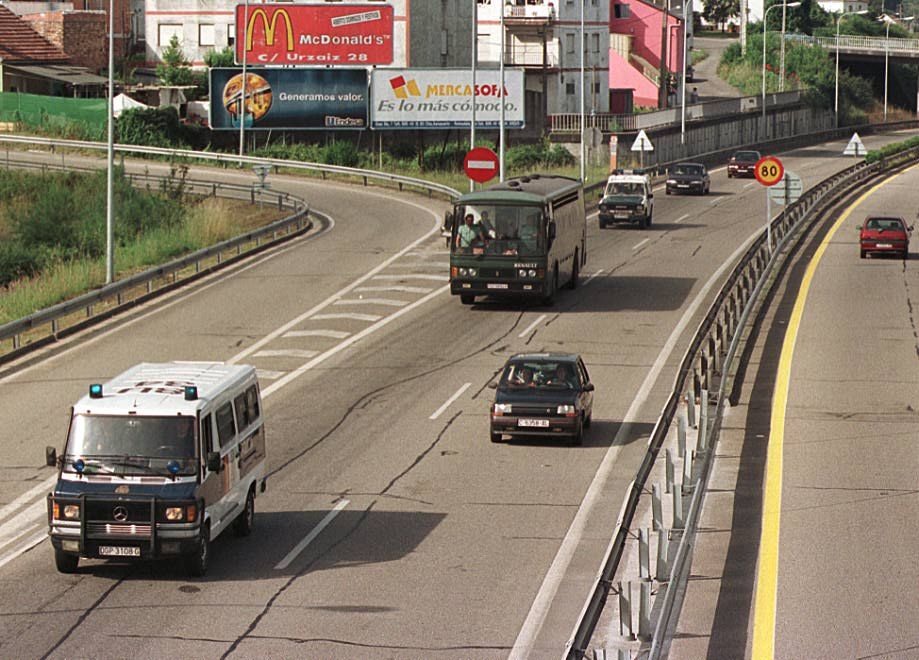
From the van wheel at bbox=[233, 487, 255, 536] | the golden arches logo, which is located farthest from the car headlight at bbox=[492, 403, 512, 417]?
the golden arches logo

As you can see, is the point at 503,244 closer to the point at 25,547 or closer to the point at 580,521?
the point at 580,521

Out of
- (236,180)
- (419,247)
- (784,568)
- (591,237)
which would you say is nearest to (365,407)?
(784,568)

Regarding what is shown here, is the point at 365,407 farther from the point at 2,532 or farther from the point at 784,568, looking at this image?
the point at 784,568

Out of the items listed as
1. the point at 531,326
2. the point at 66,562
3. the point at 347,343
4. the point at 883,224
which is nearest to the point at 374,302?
the point at 531,326

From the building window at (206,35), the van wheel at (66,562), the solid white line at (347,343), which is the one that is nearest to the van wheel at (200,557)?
the van wheel at (66,562)

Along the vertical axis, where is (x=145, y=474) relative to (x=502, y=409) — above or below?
above

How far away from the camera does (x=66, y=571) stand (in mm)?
17266

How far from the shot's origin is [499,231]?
37.7 metres

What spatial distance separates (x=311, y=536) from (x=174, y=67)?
7796cm

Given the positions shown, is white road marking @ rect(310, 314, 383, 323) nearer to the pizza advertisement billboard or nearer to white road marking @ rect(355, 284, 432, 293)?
white road marking @ rect(355, 284, 432, 293)

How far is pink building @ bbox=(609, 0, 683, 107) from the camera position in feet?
406

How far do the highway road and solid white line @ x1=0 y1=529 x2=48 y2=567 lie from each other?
49 millimetres

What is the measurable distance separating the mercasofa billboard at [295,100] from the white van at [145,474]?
2569 inches

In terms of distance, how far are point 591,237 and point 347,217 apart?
9642 mm
